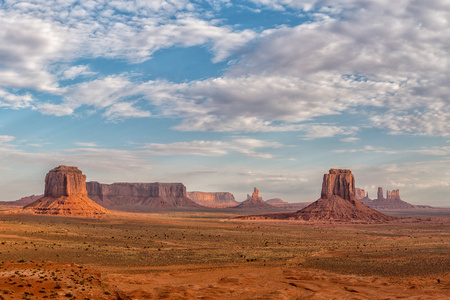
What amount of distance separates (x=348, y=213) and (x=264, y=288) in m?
123

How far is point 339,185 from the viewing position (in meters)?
160

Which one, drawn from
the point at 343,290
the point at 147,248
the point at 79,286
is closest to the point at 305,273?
the point at 343,290

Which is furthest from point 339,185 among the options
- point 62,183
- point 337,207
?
point 62,183

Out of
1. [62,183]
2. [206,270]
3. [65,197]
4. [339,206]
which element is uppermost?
[62,183]

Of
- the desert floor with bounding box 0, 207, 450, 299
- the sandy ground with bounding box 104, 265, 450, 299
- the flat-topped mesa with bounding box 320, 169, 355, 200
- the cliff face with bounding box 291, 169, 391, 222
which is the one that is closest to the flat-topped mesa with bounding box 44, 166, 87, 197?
the cliff face with bounding box 291, 169, 391, 222

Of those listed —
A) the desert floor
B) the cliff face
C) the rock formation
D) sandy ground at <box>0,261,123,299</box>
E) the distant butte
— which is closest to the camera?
sandy ground at <box>0,261,123,299</box>

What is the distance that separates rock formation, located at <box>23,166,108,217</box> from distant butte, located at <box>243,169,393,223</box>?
62916 millimetres

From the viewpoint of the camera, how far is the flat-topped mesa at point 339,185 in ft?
521

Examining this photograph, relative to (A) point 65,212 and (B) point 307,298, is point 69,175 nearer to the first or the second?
(A) point 65,212

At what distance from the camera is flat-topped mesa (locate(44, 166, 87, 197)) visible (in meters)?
145

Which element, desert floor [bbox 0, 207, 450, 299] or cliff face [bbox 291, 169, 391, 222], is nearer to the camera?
desert floor [bbox 0, 207, 450, 299]

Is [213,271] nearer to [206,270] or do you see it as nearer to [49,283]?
[206,270]

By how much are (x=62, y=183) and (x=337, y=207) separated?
10562cm

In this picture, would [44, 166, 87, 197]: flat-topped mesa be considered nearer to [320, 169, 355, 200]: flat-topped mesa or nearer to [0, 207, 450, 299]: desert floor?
[0, 207, 450, 299]: desert floor
